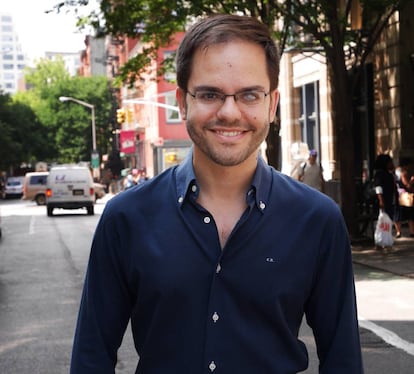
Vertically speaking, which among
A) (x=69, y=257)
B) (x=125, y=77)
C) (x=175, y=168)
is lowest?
(x=69, y=257)

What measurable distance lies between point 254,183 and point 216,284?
32 centimetres

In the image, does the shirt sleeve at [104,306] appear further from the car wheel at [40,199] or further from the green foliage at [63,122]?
the green foliage at [63,122]

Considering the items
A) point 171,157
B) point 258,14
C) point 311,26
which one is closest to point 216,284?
point 311,26

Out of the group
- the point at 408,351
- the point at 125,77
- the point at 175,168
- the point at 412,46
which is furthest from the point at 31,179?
the point at 175,168

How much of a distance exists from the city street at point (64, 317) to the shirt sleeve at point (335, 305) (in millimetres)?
4959

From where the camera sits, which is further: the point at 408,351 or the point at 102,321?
the point at 408,351

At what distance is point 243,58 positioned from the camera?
260 cm

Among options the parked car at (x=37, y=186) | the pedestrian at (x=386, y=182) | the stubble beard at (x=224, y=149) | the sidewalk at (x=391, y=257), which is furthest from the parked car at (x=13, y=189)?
the stubble beard at (x=224, y=149)

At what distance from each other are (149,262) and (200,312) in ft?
0.64

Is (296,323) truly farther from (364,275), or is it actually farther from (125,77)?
(125,77)

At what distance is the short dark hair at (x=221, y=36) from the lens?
2.59 metres

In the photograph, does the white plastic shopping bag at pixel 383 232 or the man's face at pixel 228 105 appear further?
the white plastic shopping bag at pixel 383 232

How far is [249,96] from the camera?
2.63 m

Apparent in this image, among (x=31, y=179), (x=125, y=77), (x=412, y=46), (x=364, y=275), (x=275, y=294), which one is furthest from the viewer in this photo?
(x=31, y=179)
